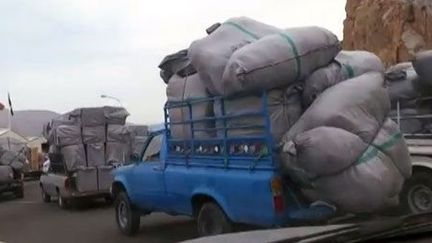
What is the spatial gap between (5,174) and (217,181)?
16.4 metres

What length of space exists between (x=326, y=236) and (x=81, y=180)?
49.2ft

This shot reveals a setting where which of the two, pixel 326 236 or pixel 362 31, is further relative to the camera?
pixel 362 31

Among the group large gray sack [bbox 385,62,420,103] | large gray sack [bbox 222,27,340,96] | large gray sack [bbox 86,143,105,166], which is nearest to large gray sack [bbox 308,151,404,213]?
large gray sack [bbox 222,27,340,96]

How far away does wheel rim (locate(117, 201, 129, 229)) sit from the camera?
1191 centimetres

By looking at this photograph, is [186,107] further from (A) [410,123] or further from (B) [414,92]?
(B) [414,92]

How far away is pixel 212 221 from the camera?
8664 mm

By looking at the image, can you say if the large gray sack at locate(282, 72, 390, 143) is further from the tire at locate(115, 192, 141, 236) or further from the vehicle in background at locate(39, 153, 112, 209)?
the vehicle in background at locate(39, 153, 112, 209)

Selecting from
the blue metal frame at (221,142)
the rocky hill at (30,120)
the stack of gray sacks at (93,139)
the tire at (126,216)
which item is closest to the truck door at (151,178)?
the blue metal frame at (221,142)

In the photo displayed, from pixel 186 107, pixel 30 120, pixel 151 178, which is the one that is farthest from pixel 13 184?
pixel 30 120

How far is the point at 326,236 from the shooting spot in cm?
328

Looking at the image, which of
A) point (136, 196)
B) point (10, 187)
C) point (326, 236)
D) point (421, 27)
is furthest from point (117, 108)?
point (421, 27)

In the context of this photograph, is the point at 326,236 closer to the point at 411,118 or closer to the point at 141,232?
the point at 411,118

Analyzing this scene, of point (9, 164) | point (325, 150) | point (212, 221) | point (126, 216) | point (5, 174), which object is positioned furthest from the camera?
point (9, 164)

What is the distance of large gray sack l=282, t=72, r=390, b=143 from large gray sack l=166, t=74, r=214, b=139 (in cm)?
162
